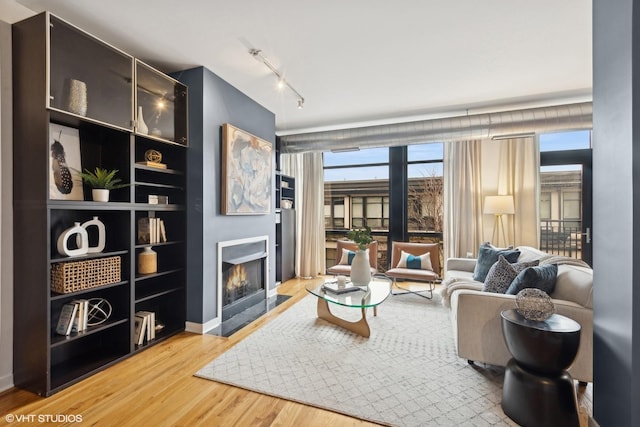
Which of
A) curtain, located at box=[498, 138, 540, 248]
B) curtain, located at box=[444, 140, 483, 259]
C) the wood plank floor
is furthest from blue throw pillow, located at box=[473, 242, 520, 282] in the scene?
the wood plank floor

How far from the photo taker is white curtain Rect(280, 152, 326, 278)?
19.2 ft

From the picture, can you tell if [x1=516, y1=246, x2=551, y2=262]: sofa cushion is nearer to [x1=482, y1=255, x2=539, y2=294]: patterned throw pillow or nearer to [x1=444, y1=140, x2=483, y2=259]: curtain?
[x1=482, y1=255, x2=539, y2=294]: patterned throw pillow

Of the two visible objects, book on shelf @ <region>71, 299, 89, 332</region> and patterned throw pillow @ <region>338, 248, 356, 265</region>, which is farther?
patterned throw pillow @ <region>338, 248, 356, 265</region>

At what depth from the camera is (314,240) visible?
19.2 ft

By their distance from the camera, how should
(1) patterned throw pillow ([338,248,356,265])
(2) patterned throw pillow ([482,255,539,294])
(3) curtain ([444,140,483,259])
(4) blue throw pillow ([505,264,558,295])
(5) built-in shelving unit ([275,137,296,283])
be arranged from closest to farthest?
(4) blue throw pillow ([505,264,558,295]) → (2) patterned throw pillow ([482,255,539,294]) → (1) patterned throw pillow ([338,248,356,265]) → (3) curtain ([444,140,483,259]) → (5) built-in shelving unit ([275,137,296,283])

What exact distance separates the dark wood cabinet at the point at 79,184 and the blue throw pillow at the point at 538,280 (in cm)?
319

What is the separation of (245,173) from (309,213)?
240cm

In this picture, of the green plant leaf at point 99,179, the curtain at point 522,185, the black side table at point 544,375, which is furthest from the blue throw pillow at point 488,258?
the green plant leaf at point 99,179

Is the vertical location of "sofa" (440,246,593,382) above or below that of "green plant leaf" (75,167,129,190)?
below

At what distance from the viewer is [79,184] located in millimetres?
2473

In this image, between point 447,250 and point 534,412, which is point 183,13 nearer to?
point 534,412

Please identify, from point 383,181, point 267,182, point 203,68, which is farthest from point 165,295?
point 383,181

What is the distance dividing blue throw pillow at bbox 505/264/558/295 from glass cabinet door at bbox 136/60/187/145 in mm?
3407

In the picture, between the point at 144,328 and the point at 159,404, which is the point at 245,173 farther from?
A: the point at 159,404
